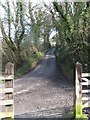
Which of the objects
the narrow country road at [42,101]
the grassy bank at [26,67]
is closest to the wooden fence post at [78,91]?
the narrow country road at [42,101]

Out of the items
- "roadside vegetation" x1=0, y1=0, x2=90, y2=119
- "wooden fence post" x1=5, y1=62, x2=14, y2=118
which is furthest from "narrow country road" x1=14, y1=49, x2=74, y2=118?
"roadside vegetation" x1=0, y1=0, x2=90, y2=119

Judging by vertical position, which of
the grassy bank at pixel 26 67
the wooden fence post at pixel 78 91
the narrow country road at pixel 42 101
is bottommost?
the grassy bank at pixel 26 67

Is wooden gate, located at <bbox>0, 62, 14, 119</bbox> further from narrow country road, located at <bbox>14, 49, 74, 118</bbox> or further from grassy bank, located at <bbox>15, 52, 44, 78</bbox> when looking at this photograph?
grassy bank, located at <bbox>15, 52, 44, 78</bbox>

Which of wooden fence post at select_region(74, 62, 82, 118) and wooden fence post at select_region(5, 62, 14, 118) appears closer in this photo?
wooden fence post at select_region(5, 62, 14, 118)

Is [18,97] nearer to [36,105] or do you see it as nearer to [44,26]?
[36,105]

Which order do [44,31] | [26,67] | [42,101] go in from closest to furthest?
[42,101], [26,67], [44,31]

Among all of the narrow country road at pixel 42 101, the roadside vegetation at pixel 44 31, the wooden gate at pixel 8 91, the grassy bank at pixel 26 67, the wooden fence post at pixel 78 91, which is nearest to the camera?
the wooden gate at pixel 8 91

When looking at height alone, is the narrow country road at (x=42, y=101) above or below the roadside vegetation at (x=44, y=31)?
below

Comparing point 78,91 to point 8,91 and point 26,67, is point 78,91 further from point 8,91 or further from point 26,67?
point 26,67

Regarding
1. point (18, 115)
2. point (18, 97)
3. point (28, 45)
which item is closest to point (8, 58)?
point (28, 45)

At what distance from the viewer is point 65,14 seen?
1395cm

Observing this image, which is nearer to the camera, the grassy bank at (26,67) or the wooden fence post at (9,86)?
the wooden fence post at (9,86)

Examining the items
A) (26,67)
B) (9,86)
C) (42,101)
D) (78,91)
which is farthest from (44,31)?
(9,86)

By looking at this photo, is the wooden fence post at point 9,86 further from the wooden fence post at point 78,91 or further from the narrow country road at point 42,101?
the wooden fence post at point 78,91
